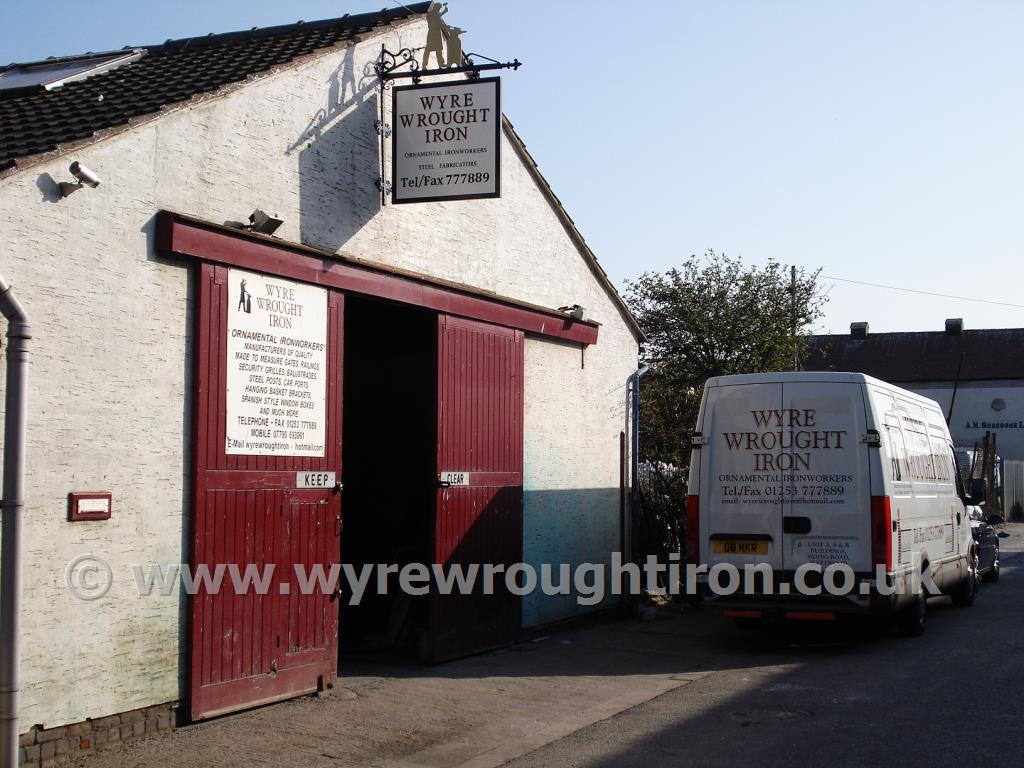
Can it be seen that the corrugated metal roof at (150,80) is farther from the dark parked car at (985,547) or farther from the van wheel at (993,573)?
the van wheel at (993,573)

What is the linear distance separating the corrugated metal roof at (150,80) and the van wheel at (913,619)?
8.27 m

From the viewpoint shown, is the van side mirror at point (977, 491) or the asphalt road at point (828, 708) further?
the van side mirror at point (977, 491)

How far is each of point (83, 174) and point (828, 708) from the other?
679 cm

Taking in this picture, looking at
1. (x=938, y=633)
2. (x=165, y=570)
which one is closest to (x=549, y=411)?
(x=938, y=633)

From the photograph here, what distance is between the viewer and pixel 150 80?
938 cm

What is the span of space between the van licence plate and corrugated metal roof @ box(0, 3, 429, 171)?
6.27 metres

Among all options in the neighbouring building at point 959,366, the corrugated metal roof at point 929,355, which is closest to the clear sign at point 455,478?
the neighbouring building at point 959,366

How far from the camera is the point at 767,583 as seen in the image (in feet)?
37.1

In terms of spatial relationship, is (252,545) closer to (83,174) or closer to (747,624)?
(83,174)

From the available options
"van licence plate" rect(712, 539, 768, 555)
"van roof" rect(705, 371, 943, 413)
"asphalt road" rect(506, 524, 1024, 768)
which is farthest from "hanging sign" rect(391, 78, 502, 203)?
"asphalt road" rect(506, 524, 1024, 768)

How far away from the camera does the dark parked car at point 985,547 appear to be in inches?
712

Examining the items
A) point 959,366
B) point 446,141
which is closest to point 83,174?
point 446,141

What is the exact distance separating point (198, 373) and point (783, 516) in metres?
6.24

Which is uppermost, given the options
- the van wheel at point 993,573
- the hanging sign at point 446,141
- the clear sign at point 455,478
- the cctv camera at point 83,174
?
the hanging sign at point 446,141
